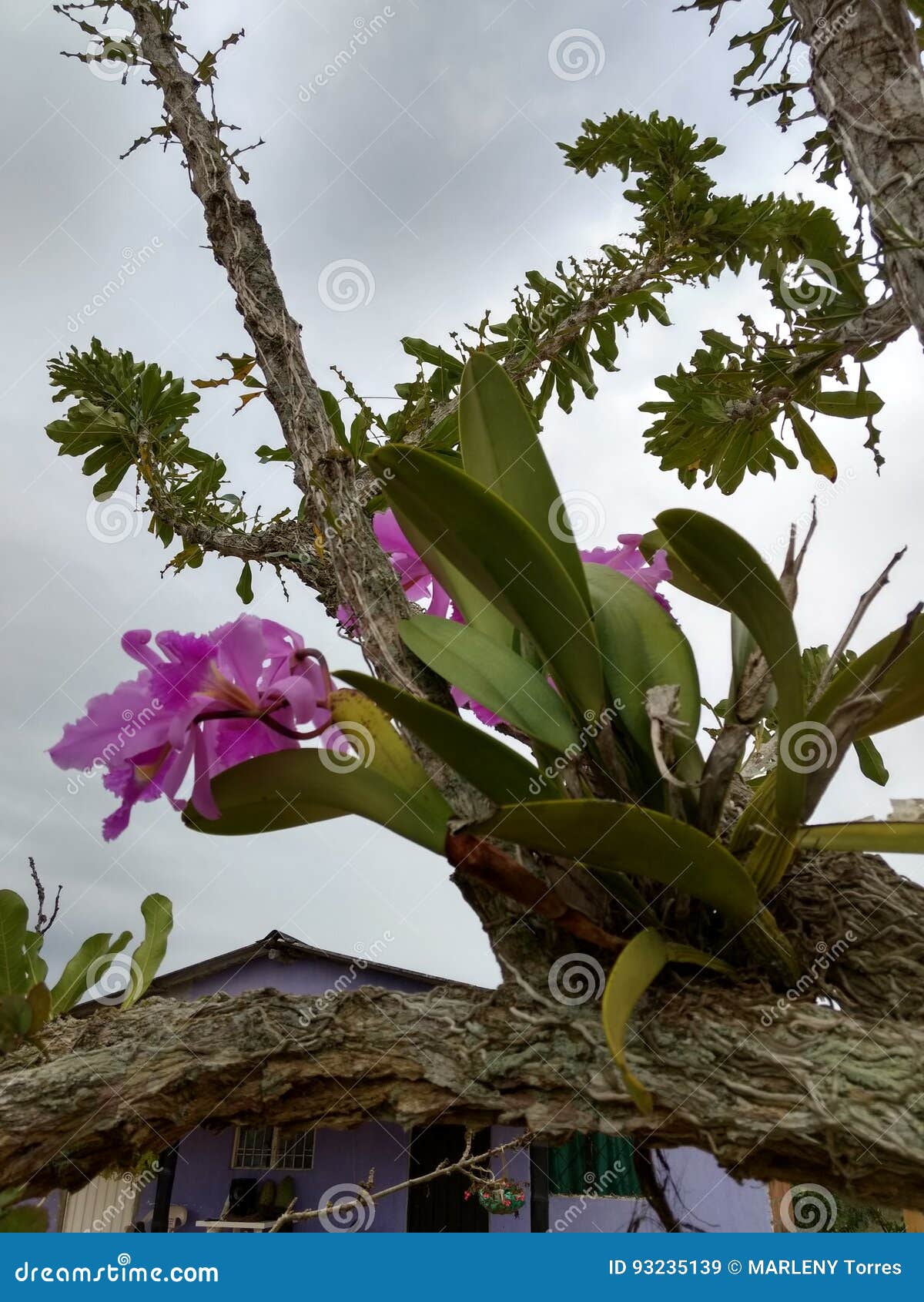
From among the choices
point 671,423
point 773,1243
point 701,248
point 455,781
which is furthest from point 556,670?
point 701,248

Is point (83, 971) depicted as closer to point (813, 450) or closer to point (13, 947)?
point (13, 947)

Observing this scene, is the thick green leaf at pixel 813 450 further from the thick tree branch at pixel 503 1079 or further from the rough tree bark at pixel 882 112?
the thick tree branch at pixel 503 1079

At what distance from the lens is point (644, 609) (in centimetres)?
89

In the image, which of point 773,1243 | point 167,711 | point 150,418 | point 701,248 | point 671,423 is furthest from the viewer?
point 701,248

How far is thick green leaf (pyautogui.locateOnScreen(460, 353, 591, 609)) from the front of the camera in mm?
902

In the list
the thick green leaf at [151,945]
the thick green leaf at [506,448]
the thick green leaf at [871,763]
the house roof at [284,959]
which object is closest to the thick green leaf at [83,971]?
the thick green leaf at [151,945]

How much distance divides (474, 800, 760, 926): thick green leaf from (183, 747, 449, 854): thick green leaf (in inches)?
4.9

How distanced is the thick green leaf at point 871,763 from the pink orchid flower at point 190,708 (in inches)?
34.1

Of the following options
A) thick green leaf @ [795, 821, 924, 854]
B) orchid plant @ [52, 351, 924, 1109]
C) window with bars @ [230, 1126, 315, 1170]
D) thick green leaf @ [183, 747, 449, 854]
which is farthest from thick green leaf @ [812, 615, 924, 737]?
window with bars @ [230, 1126, 315, 1170]

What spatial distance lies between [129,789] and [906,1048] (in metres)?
0.68

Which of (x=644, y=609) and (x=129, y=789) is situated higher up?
(x=644, y=609)

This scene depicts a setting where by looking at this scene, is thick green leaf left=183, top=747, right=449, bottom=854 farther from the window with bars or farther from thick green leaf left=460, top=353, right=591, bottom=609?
the window with bars

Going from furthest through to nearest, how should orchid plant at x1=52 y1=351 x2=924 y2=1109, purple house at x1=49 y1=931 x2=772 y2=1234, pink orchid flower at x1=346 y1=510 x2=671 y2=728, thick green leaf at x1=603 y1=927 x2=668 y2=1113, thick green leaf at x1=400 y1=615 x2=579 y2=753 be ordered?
purple house at x1=49 y1=931 x2=772 y2=1234 < pink orchid flower at x1=346 y1=510 x2=671 y2=728 < thick green leaf at x1=400 y1=615 x2=579 y2=753 < orchid plant at x1=52 y1=351 x2=924 y2=1109 < thick green leaf at x1=603 y1=927 x2=668 y2=1113

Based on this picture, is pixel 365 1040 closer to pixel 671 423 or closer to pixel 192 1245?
→ pixel 192 1245
